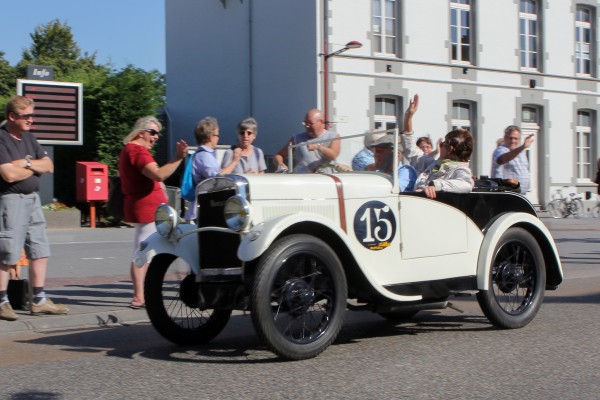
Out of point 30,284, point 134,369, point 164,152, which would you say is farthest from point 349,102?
point 134,369

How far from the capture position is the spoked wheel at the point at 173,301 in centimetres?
609

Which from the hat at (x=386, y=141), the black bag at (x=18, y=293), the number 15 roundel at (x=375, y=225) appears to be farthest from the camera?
the black bag at (x=18, y=293)

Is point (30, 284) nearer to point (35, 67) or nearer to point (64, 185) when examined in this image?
point (35, 67)

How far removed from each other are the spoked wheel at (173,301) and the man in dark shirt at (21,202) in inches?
62.3

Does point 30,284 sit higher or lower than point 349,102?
lower

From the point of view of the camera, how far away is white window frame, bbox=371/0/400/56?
86.7 feet

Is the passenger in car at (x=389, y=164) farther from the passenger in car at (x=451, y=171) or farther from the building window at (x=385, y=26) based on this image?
the building window at (x=385, y=26)

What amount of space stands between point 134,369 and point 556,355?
2773mm

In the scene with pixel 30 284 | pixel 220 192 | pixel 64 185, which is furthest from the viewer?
pixel 64 185

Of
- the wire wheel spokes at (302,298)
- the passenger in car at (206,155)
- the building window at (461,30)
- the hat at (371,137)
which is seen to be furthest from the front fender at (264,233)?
the building window at (461,30)

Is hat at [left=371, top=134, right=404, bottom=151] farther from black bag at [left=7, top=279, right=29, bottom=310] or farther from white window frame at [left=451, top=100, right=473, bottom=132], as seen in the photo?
white window frame at [left=451, top=100, right=473, bottom=132]

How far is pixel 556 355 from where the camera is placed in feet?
18.8

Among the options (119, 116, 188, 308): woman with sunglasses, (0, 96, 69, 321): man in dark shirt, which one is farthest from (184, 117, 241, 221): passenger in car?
(0, 96, 69, 321): man in dark shirt

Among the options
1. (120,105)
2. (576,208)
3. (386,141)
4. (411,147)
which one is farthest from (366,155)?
(576,208)
